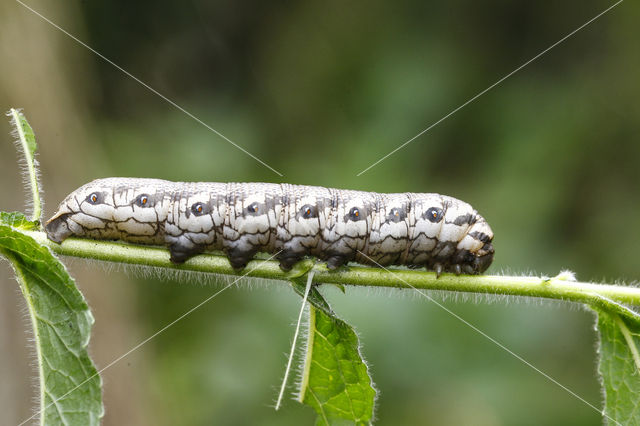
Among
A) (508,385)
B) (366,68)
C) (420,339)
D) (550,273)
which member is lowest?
(508,385)

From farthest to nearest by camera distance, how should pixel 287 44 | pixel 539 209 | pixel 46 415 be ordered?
1. pixel 287 44
2. pixel 539 209
3. pixel 46 415

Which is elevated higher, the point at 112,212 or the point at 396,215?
the point at 396,215

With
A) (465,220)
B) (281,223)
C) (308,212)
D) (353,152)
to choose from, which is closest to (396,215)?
(465,220)

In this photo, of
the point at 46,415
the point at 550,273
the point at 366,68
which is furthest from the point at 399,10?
the point at 46,415

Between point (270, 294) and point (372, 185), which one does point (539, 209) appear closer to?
point (372, 185)

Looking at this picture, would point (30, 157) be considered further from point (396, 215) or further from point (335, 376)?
point (396, 215)

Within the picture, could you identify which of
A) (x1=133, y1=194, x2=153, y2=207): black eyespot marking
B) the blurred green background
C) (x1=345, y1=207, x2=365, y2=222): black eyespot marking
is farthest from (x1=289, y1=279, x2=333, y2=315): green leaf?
the blurred green background

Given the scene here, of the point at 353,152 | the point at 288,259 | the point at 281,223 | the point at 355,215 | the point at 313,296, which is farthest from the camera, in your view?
the point at 353,152
